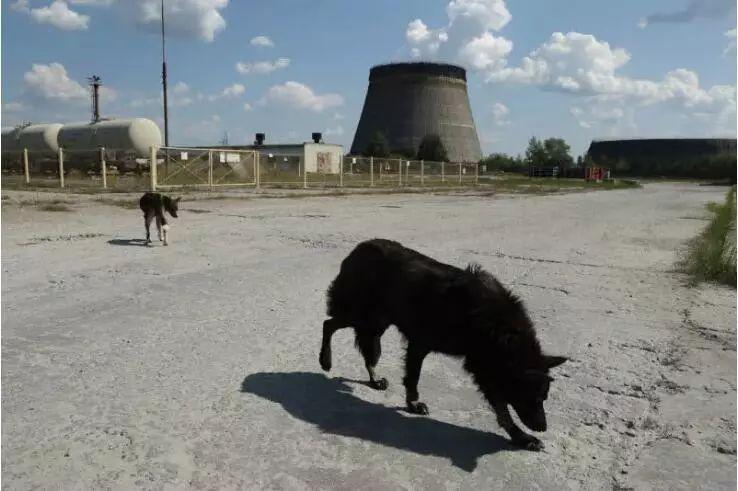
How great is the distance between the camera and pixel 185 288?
23.7ft

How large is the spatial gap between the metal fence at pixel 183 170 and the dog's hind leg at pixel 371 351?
21.1 metres

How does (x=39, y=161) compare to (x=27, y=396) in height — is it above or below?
above

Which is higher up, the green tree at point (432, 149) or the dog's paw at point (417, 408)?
the green tree at point (432, 149)

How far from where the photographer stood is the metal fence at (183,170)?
26.7m

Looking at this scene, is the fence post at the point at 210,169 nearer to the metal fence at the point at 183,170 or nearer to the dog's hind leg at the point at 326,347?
the metal fence at the point at 183,170

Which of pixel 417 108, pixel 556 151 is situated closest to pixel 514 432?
pixel 417 108

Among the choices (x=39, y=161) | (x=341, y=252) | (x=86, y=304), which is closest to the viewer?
(x=86, y=304)

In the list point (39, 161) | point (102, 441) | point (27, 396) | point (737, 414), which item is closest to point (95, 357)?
point (27, 396)

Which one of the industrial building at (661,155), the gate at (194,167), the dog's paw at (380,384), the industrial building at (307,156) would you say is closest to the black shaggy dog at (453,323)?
the dog's paw at (380,384)

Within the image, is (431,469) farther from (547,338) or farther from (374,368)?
(547,338)

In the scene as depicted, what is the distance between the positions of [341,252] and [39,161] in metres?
A: 30.8

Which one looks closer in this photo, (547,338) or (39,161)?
(547,338)

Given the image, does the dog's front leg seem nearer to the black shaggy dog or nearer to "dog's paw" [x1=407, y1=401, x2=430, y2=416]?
the black shaggy dog

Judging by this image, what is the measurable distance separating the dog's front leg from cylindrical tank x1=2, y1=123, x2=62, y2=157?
45.0 metres
